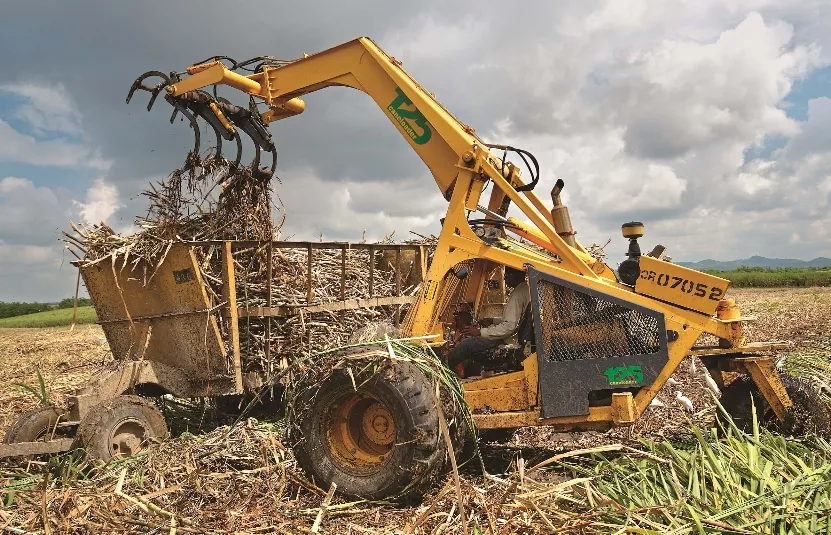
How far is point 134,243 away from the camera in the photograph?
6.77m

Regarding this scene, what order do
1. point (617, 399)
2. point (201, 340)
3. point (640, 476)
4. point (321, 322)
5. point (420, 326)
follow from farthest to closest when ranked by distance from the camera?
point (321, 322)
point (201, 340)
point (420, 326)
point (617, 399)
point (640, 476)

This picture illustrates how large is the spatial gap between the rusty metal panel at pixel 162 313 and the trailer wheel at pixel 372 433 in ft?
6.78

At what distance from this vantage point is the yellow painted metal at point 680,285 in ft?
15.5

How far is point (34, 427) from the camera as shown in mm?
6266

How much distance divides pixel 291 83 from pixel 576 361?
166 inches

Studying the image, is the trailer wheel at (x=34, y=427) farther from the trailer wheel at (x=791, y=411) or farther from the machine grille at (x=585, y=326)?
the trailer wheel at (x=791, y=411)

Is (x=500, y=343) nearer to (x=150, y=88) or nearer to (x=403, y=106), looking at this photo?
(x=403, y=106)

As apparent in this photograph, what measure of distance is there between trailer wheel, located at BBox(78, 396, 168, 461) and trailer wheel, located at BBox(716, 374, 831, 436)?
16.5 ft

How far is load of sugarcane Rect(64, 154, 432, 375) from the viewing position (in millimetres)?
6758

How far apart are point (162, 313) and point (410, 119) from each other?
339cm

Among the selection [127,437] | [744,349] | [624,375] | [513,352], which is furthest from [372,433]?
[744,349]

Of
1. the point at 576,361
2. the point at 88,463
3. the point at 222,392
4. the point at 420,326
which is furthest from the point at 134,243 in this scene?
the point at 576,361

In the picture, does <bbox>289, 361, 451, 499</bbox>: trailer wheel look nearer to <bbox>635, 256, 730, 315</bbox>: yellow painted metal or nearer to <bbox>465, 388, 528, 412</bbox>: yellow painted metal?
<bbox>465, 388, 528, 412</bbox>: yellow painted metal

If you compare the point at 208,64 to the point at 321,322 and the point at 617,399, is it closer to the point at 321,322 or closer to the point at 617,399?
the point at 321,322
